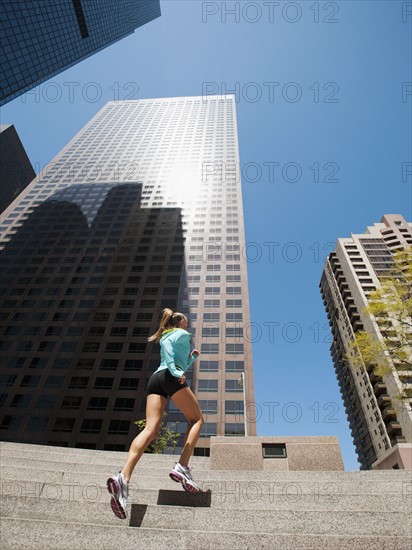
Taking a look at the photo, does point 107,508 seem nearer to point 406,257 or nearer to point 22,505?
point 22,505

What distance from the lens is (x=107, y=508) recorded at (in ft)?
9.94

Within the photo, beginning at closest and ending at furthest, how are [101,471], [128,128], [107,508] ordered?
[107,508], [101,471], [128,128]

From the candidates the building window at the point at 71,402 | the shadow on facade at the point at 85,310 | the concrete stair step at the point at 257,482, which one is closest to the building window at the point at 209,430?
the shadow on facade at the point at 85,310

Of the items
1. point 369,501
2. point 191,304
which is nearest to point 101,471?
point 369,501

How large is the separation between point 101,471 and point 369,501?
4463 millimetres

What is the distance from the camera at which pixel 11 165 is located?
113m

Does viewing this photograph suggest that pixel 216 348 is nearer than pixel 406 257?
No

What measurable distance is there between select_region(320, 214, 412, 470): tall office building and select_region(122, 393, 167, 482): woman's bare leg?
53910mm

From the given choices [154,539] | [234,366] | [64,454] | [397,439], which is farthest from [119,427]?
[154,539]

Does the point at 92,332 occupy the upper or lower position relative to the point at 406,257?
lower

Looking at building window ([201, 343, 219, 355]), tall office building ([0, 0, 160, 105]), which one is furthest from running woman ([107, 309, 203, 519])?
tall office building ([0, 0, 160, 105])

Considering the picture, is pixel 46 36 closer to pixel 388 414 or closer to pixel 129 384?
pixel 129 384

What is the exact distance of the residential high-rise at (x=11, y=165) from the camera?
106906mm

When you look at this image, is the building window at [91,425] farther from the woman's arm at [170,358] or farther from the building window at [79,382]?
the woman's arm at [170,358]
